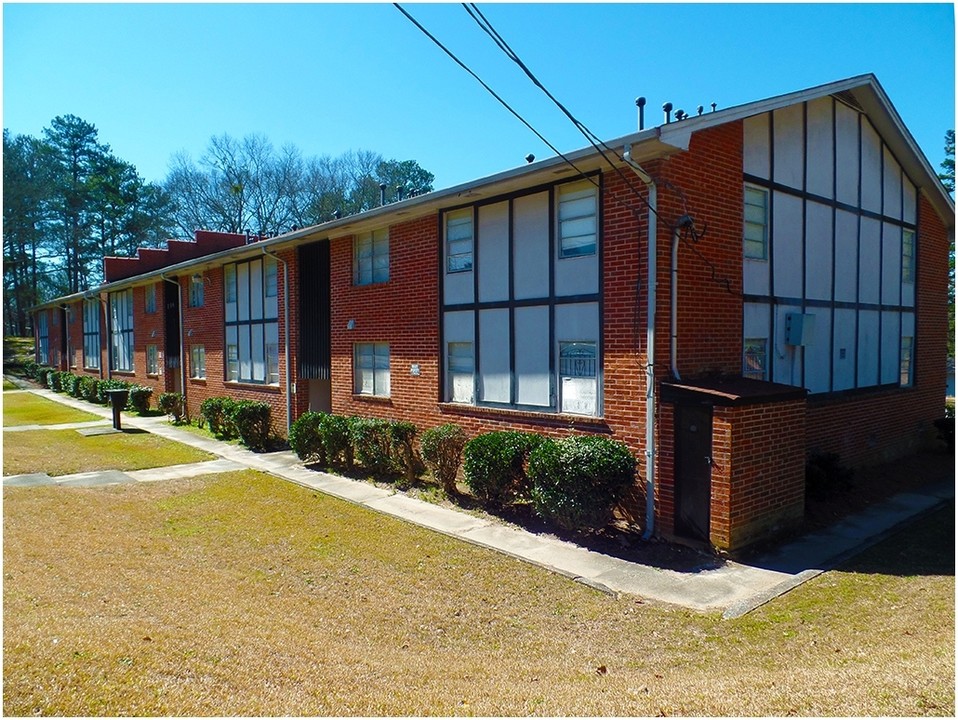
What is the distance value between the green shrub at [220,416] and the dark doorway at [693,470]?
12.4 meters

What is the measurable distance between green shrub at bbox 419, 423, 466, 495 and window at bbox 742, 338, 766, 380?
4591 mm

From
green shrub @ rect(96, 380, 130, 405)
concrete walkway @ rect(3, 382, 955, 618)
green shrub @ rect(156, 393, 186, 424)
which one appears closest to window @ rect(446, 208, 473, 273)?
concrete walkway @ rect(3, 382, 955, 618)

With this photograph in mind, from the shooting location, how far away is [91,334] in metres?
32.0

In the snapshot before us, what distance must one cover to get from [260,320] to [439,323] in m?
7.74

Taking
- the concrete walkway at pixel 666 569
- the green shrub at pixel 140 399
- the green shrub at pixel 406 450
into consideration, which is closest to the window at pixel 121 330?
the green shrub at pixel 140 399

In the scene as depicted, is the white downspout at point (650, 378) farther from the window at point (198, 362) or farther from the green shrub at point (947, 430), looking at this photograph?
the window at point (198, 362)

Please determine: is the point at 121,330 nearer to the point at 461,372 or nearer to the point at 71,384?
the point at 71,384

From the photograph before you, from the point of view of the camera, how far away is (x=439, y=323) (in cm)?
1194

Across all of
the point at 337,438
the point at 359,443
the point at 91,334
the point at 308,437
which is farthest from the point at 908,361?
the point at 91,334

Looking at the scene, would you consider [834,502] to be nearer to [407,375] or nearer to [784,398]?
[784,398]

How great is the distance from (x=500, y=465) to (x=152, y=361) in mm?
19885

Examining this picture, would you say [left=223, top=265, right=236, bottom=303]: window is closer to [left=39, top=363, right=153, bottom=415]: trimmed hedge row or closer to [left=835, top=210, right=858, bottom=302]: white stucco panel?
[left=39, top=363, right=153, bottom=415]: trimmed hedge row

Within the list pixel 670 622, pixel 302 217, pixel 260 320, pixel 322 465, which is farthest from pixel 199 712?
pixel 302 217

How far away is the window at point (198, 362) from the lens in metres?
21.1
